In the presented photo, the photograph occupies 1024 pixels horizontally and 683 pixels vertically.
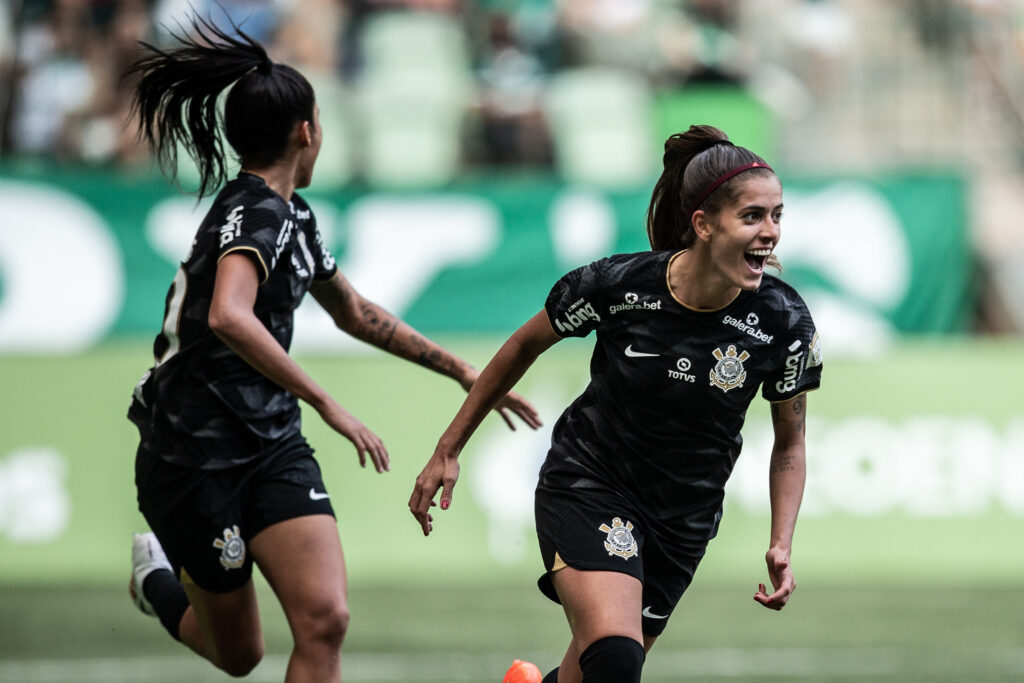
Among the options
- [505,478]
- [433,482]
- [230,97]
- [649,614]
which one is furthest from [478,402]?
[505,478]

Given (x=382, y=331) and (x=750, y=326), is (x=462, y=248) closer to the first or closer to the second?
(x=382, y=331)

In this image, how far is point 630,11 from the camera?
12.5m

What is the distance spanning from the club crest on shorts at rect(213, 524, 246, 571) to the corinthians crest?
154 cm

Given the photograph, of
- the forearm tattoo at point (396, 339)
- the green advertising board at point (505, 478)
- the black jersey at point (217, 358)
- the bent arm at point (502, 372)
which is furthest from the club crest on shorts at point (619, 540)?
the green advertising board at point (505, 478)

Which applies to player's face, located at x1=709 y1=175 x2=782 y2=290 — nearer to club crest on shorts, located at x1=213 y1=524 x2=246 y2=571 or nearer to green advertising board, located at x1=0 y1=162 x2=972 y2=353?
club crest on shorts, located at x1=213 y1=524 x2=246 y2=571

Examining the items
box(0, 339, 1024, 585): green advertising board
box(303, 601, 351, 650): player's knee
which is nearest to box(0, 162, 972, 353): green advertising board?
box(0, 339, 1024, 585): green advertising board

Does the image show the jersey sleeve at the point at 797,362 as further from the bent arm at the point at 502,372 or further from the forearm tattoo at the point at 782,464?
the bent arm at the point at 502,372

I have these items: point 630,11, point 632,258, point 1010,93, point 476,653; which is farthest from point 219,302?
point 1010,93

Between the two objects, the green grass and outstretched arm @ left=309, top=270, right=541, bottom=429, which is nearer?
outstretched arm @ left=309, top=270, right=541, bottom=429

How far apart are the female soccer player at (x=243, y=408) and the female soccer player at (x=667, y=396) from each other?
1.62 ft

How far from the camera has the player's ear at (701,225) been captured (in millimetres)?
4195

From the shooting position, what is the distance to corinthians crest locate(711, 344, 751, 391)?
13.9 feet

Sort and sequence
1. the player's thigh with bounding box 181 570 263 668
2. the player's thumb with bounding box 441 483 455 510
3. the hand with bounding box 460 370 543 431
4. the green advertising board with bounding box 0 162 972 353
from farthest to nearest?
the green advertising board with bounding box 0 162 972 353, the hand with bounding box 460 370 543 431, the player's thigh with bounding box 181 570 263 668, the player's thumb with bounding box 441 483 455 510

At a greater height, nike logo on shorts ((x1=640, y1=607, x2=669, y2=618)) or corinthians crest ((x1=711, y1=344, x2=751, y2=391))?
corinthians crest ((x1=711, y1=344, x2=751, y2=391))
